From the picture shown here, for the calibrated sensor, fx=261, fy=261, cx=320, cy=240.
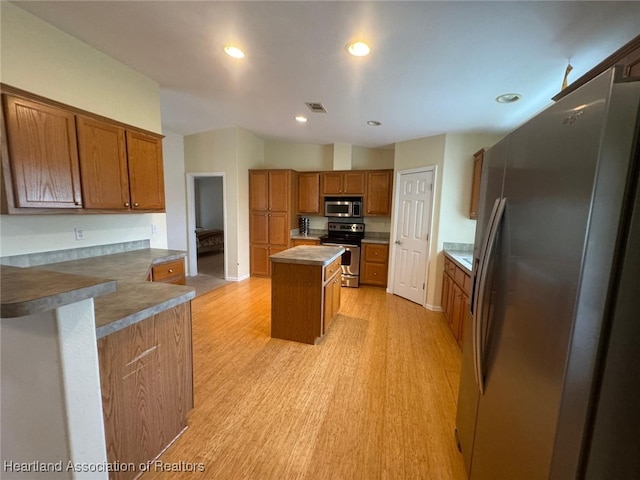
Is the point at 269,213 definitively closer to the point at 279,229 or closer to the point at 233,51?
the point at 279,229

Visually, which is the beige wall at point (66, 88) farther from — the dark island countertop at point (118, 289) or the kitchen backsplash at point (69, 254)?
the dark island countertop at point (118, 289)

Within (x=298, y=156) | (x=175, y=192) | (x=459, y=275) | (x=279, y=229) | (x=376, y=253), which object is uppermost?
(x=298, y=156)

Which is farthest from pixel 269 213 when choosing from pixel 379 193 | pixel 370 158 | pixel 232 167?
pixel 370 158

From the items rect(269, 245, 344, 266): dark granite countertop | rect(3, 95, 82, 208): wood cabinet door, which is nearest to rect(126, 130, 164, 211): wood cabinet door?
rect(3, 95, 82, 208): wood cabinet door

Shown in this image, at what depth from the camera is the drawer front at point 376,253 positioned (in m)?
4.64

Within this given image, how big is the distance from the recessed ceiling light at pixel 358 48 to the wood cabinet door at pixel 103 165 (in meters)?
2.18

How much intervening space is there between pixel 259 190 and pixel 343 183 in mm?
1627

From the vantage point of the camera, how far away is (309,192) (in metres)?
5.20

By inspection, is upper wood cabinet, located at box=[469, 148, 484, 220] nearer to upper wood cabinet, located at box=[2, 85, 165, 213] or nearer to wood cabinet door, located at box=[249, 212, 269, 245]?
wood cabinet door, located at box=[249, 212, 269, 245]

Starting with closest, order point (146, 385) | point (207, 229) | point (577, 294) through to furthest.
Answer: point (577, 294), point (146, 385), point (207, 229)

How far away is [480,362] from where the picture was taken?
1.15m

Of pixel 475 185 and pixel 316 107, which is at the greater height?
pixel 316 107

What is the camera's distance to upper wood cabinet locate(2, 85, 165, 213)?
1778 mm

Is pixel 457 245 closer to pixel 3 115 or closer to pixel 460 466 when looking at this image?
pixel 460 466
